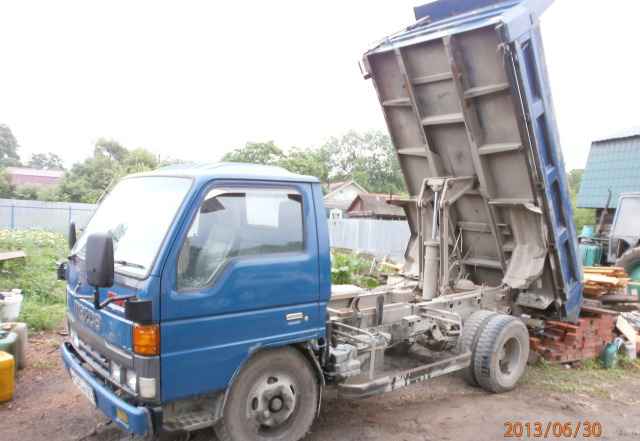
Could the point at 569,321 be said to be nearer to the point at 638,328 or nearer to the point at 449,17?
the point at 638,328

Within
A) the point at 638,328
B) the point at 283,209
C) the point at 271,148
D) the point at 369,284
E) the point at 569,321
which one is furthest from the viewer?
the point at 271,148

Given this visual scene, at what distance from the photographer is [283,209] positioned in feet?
12.6

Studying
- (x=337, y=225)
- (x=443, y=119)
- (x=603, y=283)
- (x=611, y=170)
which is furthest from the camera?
(x=337, y=225)

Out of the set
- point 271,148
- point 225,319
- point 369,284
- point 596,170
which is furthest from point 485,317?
point 271,148

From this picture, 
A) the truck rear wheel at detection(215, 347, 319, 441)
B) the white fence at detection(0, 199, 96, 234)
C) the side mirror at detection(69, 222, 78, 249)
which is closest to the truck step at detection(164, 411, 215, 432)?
the truck rear wheel at detection(215, 347, 319, 441)

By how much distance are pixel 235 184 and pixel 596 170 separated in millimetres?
16371

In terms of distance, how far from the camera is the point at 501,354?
5414 millimetres

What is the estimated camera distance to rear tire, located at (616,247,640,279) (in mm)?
10281

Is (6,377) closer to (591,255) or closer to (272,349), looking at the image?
(272,349)

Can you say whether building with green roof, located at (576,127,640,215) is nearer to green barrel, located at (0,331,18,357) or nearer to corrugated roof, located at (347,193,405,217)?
green barrel, located at (0,331,18,357)

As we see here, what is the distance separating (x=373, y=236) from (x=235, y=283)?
17688 mm

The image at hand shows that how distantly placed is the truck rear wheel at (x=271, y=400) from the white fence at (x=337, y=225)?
1532cm

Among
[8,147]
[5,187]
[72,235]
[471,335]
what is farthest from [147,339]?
[8,147]
